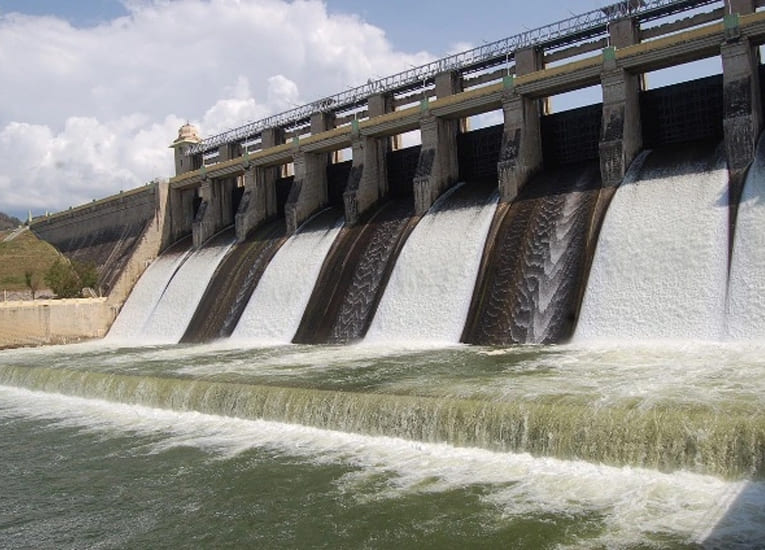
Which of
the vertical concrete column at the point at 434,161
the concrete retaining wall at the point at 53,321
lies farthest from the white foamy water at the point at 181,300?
the vertical concrete column at the point at 434,161

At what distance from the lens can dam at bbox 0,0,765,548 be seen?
8.43 metres

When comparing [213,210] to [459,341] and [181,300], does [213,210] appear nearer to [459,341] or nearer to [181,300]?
[181,300]

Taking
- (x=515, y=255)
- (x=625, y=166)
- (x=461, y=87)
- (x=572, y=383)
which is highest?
(x=461, y=87)

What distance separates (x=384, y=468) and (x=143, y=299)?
81.1ft

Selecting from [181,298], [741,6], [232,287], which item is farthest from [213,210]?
[741,6]

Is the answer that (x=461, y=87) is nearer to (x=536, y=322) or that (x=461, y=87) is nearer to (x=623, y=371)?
(x=536, y=322)

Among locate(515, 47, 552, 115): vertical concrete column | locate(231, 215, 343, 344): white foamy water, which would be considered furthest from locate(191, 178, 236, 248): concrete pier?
locate(515, 47, 552, 115): vertical concrete column

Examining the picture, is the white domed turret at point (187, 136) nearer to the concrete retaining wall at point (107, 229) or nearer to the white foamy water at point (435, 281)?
the concrete retaining wall at point (107, 229)

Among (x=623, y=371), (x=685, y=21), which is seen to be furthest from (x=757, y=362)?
(x=685, y=21)

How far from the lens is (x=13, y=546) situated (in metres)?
8.32

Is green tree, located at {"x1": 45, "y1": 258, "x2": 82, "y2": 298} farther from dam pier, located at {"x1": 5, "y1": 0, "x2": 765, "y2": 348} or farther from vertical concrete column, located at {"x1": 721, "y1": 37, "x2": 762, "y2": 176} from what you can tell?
vertical concrete column, located at {"x1": 721, "y1": 37, "x2": 762, "y2": 176}

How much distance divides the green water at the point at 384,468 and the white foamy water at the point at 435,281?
10.6ft

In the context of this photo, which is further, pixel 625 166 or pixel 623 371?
pixel 625 166

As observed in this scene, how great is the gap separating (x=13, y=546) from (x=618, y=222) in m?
14.1
